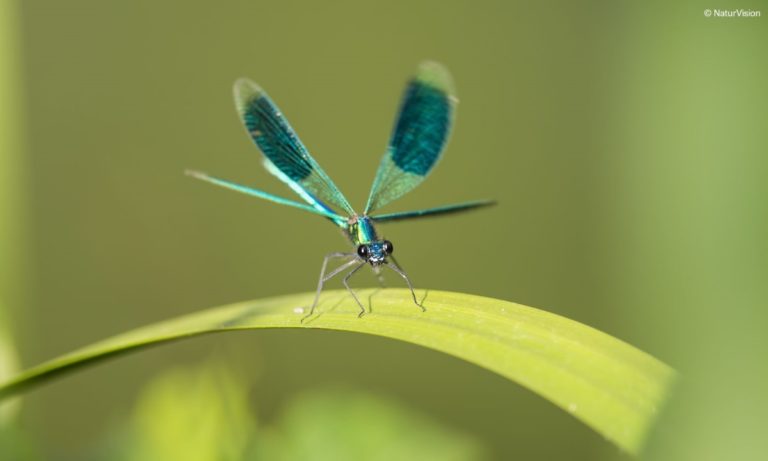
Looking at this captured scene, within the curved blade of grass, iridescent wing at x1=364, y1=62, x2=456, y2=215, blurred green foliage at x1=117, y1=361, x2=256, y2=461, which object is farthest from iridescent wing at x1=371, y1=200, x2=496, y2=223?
blurred green foliage at x1=117, y1=361, x2=256, y2=461

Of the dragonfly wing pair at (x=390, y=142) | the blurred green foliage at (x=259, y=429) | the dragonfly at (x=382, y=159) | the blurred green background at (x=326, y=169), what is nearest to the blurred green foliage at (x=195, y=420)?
the blurred green foliage at (x=259, y=429)

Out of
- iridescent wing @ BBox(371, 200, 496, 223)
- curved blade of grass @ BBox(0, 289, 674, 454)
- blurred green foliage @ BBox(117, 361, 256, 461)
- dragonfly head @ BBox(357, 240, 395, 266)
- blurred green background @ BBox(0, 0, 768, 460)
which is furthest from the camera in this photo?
blurred green background @ BBox(0, 0, 768, 460)

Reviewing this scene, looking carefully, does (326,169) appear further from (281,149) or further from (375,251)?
(375,251)

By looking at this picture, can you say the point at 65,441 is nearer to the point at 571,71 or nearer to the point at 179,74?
the point at 179,74

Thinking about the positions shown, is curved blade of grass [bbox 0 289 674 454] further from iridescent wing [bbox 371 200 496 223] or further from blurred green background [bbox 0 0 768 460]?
blurred green background [bbox 0 0 768 460]

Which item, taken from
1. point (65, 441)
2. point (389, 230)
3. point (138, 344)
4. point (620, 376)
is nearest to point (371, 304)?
point (138, 344)

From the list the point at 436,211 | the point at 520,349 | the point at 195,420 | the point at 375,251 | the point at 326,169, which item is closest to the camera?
the point at 520,349

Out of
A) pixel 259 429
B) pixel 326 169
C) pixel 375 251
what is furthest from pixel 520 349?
pixel 326 169
